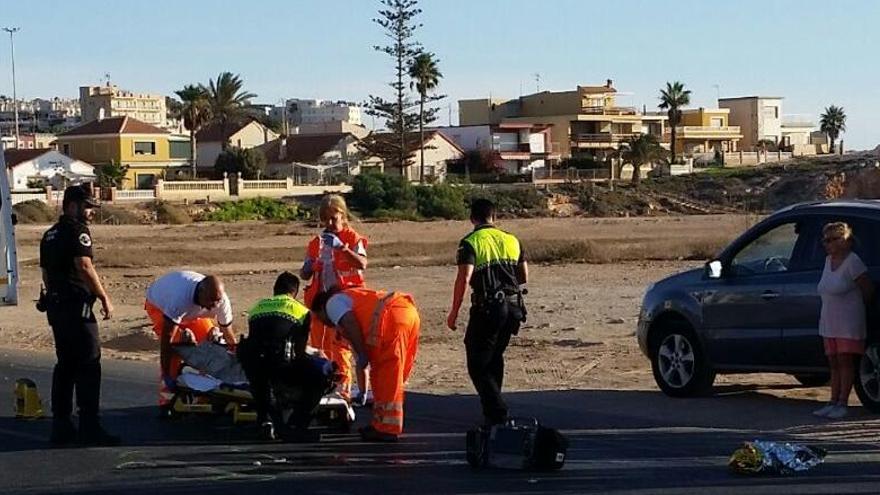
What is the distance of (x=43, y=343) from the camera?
64.2 feet

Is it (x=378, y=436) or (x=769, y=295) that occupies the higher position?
(x=769, y=295)

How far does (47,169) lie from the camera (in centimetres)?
8394

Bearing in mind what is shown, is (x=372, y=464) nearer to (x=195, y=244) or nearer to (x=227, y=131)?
(x=195, y=244)

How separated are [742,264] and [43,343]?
10926mm

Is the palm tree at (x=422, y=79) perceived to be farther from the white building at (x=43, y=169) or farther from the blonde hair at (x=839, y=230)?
the blonde hair at (x=839, y=230)

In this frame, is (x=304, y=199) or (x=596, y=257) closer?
(x=596, y=257)

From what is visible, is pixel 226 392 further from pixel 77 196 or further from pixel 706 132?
pixel 706 132

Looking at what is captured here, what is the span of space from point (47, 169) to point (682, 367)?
75933 mm

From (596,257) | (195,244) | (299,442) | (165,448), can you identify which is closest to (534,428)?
(299,442)

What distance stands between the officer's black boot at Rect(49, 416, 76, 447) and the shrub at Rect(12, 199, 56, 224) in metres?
50.8

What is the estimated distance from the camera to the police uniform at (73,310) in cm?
1031

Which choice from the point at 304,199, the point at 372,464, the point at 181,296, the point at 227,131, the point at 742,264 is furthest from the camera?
the point at 227,131

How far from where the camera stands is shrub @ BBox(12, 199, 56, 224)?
2382 inches

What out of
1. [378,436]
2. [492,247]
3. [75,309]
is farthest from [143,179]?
[378,436]
